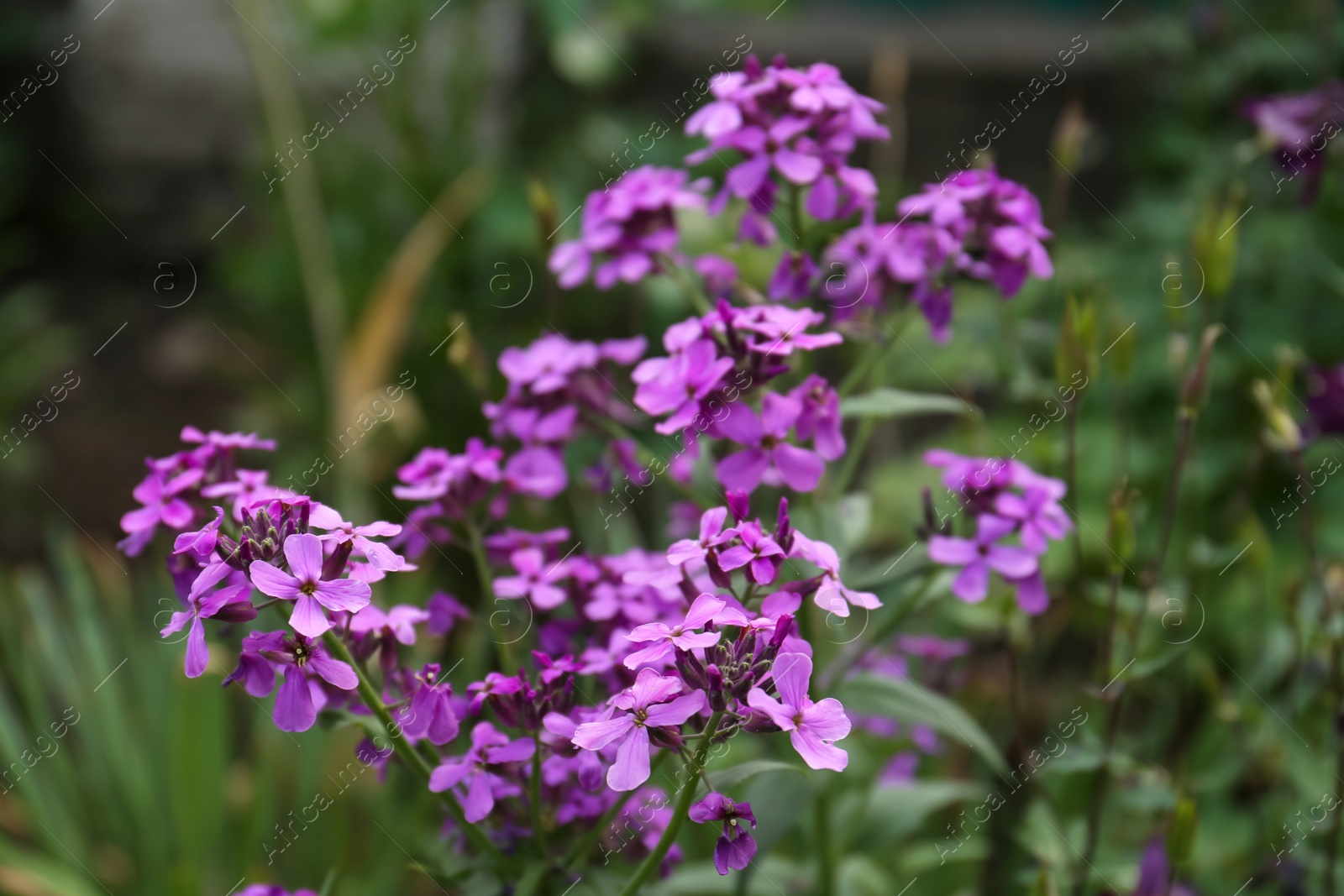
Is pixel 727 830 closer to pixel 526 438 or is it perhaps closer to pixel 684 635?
pixel 684 635

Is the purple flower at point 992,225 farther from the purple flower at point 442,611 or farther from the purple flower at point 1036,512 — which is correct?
the purple flower at point 442,611

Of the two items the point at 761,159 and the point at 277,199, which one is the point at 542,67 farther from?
the point at 761,159

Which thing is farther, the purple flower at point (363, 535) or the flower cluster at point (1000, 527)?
the flower cluster at point (1000, 527)

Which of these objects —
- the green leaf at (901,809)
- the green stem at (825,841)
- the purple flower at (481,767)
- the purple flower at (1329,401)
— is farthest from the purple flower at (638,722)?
the purple flower at (1329,401)

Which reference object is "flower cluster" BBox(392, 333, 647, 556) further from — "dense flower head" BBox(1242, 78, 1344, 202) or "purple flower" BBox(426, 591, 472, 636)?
"dense flower head" BBox(1242, 78, 1344, 202)

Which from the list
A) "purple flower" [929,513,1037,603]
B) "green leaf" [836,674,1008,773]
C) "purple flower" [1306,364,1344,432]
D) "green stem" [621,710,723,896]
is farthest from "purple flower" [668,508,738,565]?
"purple flower" [1306,364,1344,432]

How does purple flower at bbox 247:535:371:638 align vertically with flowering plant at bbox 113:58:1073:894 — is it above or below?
above

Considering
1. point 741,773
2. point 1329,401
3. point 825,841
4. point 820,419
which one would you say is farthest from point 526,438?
point 1329,401

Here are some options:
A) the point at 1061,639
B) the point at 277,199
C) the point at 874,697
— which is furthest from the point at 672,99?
the point at 874,697
